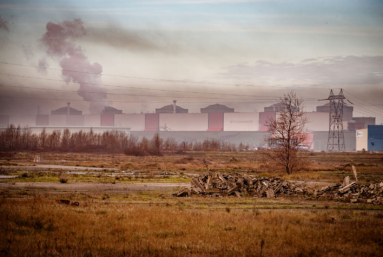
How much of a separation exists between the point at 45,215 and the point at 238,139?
128 meters

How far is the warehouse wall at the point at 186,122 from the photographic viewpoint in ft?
456

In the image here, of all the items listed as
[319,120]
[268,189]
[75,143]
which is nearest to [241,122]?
[319,120]

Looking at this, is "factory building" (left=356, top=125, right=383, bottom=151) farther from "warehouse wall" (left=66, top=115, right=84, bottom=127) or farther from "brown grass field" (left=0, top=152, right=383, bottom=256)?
"brown grass field" (left=0, top=152, right=383, bottom=256)

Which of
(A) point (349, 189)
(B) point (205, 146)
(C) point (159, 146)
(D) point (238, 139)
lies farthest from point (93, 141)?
(A) point (349, 189)

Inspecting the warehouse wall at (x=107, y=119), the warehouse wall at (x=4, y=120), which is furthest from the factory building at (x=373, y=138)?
the warehouse wall at (x=4, y=120)

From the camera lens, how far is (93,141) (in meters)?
94.5

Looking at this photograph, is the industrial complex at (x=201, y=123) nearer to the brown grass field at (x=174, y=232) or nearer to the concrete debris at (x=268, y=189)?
the concrete debris at (x=268, y=189)

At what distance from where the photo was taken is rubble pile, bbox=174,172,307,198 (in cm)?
2036

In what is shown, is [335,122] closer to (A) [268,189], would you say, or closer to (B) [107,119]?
(B) [107,119]

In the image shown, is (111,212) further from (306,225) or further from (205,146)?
(205,146)

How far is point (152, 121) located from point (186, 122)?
13431mm

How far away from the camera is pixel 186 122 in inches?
5487

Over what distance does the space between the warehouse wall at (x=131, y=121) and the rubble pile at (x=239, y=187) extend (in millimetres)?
123182

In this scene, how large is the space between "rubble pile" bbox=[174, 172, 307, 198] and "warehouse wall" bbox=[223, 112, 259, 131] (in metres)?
115
